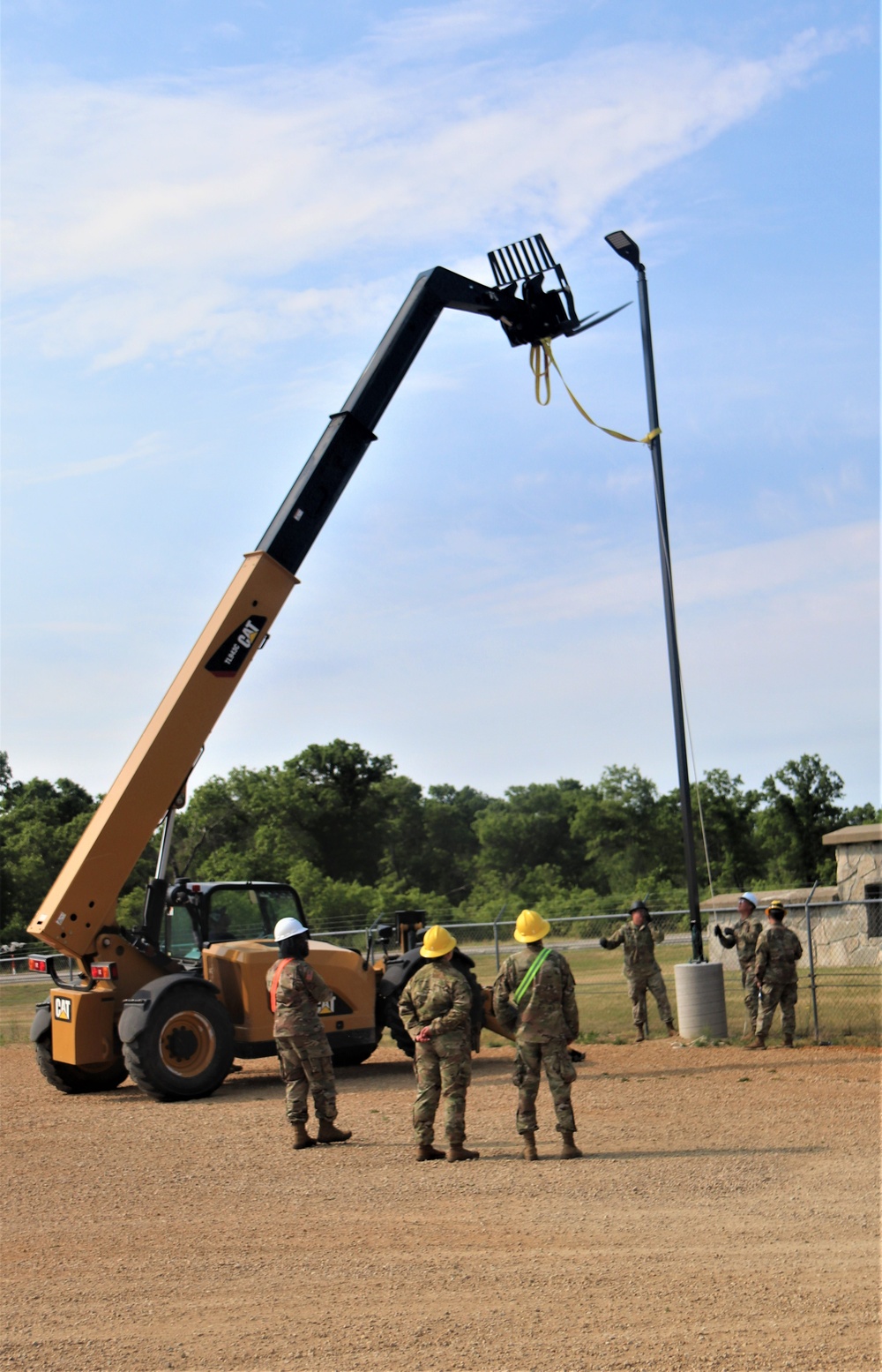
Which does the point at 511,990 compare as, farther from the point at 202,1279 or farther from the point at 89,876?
the point at 89,876

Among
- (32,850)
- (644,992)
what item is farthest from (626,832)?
(644,992)

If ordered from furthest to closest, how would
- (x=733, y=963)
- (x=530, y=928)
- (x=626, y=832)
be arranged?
(x=626, y=832), (x=733, y=963), (x=530, y=928)

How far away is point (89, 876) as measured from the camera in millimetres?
12445

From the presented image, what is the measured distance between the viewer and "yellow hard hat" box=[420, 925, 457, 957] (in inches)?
376

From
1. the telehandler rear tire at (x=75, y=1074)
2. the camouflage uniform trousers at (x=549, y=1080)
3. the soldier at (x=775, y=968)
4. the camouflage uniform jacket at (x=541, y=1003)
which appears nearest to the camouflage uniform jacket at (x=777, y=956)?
the soldier at (x=775, y=968)

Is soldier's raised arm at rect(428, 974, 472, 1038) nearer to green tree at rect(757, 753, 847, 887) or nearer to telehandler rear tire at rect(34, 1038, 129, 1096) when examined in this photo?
telehandler rear tire at rect(34, 1038, 129, 1096)

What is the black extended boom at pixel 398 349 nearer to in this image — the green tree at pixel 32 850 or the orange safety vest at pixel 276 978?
the orange safety vest at pixel 276 978

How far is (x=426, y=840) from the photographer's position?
254 feet

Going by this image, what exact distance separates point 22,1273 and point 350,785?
2512 inches

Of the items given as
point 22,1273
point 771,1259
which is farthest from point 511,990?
point 22,1273

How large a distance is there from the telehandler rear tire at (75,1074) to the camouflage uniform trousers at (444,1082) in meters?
5.30

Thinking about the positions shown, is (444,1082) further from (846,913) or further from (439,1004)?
(846,913)

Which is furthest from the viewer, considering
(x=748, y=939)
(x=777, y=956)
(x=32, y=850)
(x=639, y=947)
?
(x=32, y=850)

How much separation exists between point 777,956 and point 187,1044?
22.0 feet
